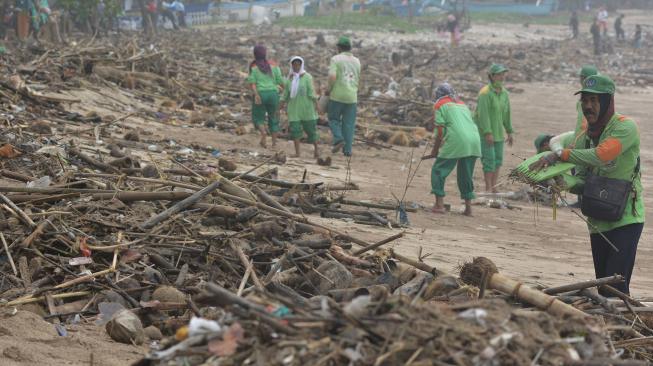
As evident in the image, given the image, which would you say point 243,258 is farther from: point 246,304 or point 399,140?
point 399,140

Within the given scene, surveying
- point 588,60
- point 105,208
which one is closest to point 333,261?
point 105,208

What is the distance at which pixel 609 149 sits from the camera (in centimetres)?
578

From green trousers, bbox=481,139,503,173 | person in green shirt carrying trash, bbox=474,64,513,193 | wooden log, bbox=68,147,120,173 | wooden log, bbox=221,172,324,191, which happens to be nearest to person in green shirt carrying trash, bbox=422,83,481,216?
person in green shirt carrying trash, bbox=474,64,513,193

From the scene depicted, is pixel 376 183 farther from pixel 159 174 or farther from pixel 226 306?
pixel 226 306

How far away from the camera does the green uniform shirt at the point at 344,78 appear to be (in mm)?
13273

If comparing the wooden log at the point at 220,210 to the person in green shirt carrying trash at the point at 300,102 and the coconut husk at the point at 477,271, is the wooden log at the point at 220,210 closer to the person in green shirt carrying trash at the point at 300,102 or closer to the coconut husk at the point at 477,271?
the coconut husk at the point at 477,271

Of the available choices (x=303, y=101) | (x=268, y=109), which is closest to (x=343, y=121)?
(x=303, y=101)

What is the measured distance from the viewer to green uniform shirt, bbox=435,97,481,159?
10.0m

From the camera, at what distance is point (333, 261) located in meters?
6.06

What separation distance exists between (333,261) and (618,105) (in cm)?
1861

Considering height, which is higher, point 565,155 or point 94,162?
point 565,155

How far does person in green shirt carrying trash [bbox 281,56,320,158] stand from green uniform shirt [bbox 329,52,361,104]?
403 mm

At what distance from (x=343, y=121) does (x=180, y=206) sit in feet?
23.1

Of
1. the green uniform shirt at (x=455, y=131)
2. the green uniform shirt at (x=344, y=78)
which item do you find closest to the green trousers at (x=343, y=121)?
the green uniform shirt at (x=344, y=78)
